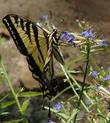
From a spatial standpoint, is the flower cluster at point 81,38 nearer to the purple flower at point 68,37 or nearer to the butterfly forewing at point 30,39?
the purple flower at point 68,37

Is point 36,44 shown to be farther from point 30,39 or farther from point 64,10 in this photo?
point 64,10

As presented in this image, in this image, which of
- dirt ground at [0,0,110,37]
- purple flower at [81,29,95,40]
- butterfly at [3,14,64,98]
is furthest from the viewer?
dirt ground at [0,0,110,37]

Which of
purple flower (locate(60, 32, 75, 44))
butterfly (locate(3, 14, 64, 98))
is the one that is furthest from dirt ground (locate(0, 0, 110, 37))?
purple flower (locate(60, 32, 75, 44))

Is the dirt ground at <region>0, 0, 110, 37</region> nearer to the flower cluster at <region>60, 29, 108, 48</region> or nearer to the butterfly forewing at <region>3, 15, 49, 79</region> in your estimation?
the butterfly forewing at <region>3, 15, 49, 79</region>

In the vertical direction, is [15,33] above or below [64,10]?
above

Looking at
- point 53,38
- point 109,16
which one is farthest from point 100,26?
point 53,38

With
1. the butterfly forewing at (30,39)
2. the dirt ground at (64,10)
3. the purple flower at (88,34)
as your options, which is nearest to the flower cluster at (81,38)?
the purple flower at (88,34)

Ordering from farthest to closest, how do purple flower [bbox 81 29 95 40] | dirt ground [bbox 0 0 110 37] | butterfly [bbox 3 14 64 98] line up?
1. dirt ground [bbox 0 0 110 37]
2. butterfly [bbox 3 14 64 98]
3. purple flower [bbox 81 29 95 40]

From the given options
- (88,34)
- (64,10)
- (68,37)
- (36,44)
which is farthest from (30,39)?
(64,10)

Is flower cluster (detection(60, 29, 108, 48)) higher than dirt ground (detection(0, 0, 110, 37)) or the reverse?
higher

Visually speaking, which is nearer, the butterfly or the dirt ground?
the butterfly
